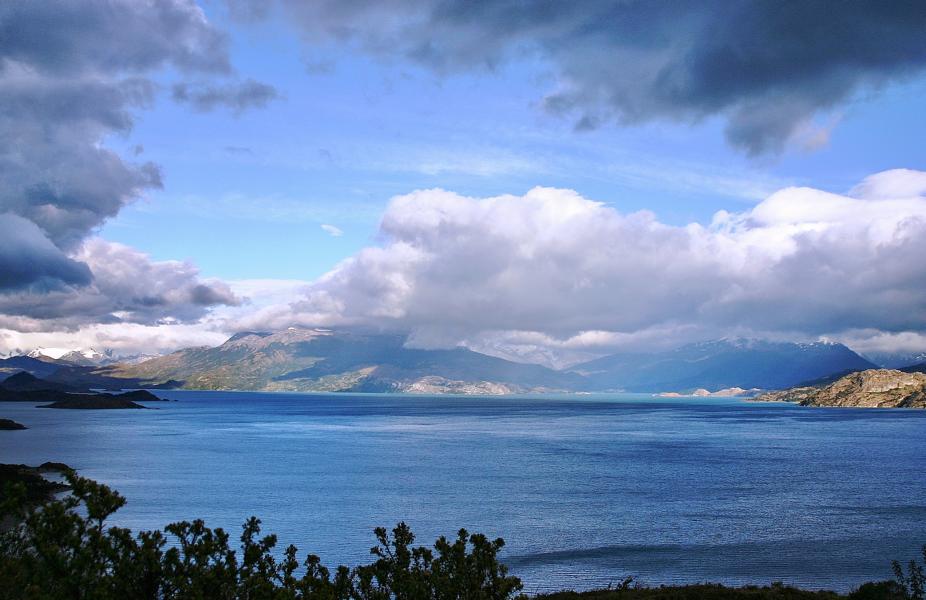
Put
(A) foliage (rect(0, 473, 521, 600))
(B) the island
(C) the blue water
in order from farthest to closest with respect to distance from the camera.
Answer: (B) the island, (C) the blue water, (A) foliage (rect(0, 473, 521, 600))

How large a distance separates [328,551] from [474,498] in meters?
36.3

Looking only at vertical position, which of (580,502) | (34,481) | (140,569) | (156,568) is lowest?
(580,502)

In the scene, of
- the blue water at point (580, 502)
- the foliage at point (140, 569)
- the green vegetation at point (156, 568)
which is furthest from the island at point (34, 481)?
the foliage at point (140, 569)

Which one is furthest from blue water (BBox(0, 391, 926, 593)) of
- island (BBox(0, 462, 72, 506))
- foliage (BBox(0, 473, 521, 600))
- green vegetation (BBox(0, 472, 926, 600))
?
foliage (BBox(0, 473, 521, 600))

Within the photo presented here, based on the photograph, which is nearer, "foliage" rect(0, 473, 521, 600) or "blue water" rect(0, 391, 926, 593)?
"foliage" rect(0, 473, 521, 600)

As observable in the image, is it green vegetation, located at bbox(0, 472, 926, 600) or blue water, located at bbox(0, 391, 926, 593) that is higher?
green vegetation, located at bbox(0, 472, 926, 600)

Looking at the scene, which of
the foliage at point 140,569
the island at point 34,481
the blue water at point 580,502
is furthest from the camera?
the island at point 34,481

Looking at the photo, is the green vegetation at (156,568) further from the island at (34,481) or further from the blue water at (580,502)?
the island at (34,481)

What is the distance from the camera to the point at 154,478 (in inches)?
A: 4983

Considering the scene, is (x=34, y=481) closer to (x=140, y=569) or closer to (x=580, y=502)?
(x=580, y=502)

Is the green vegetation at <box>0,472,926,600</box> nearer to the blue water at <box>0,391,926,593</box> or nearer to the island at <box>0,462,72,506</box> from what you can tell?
the blue water at <box>0,391,926,593</box>

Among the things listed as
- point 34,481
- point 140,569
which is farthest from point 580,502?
point 34,481

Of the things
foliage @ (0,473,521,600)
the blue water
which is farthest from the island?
foliage @ (0,473,521,600)

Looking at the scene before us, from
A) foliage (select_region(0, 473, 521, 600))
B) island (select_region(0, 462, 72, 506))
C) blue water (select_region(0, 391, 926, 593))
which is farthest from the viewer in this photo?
island (select_region(0, 462, 72, 506))
